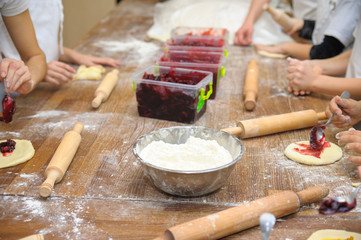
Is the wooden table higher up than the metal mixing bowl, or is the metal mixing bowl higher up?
the metal mixing bowl

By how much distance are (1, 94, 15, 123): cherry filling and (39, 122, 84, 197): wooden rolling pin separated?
1.05 feet

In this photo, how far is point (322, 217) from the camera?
104 cm

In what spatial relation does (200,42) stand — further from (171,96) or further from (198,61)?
(171,96)

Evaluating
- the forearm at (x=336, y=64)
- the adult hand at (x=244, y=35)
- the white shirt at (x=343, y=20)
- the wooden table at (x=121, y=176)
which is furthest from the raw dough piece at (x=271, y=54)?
the wooden table at (x=121, y=176)

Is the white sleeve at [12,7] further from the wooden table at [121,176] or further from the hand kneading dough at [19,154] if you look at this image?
the hand kneading dough at [19,154]

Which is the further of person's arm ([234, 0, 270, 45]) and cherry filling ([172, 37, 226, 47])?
person's arm ([234, 0, 270, 45])

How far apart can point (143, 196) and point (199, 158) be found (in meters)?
0.20

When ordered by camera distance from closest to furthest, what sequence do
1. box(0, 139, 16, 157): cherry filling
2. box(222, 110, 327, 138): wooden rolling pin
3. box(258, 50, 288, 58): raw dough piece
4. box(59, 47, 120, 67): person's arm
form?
box(0, 139, 16, 157): cherry filling, box(222, 110, 327, 138): wooden rolling pin, box(59, 47, 120, 67): person's arm, box(258, 50, 288, 58): raw dough piece

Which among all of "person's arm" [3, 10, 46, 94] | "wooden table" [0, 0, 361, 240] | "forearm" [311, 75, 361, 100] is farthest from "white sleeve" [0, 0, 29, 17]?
"forearm" [311, 75, 361, 100]

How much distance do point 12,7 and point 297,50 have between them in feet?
5.62

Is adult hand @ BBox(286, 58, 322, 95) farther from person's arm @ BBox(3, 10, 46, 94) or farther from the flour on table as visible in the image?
person's arm @ BBox(3, 10, 46, 94)

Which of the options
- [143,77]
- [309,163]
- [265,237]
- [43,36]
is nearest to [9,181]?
[143,77]

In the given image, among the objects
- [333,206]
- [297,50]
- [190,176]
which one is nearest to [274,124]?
[190,176]

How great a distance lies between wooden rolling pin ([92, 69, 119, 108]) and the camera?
5.79 ft
